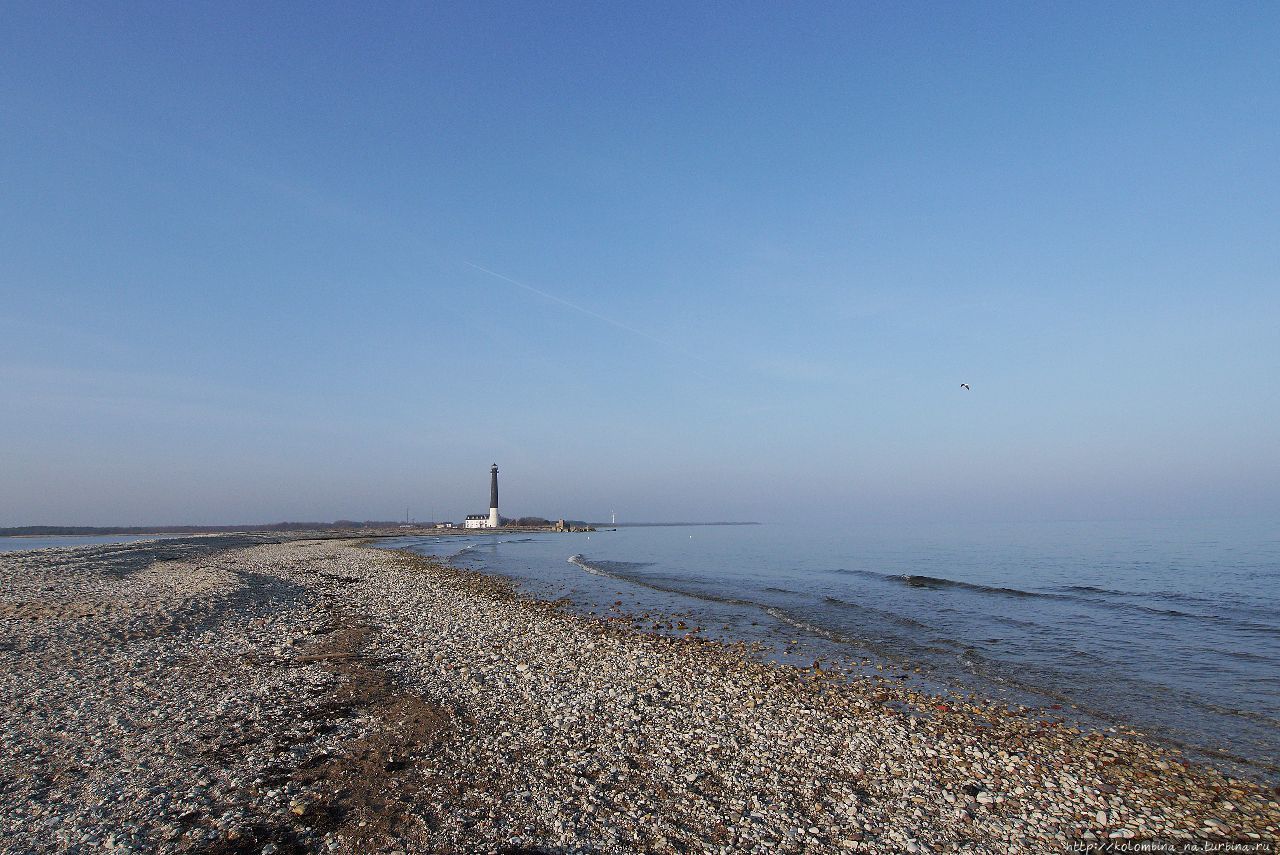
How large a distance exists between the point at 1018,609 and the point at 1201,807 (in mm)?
23012

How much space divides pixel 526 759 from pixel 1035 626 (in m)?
23.9

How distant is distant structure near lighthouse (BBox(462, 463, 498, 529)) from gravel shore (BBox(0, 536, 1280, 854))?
130213mm

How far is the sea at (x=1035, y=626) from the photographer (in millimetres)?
14515

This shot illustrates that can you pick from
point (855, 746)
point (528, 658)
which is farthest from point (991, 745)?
point (528, 658)

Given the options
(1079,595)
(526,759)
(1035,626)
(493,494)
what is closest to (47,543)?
(493,494)

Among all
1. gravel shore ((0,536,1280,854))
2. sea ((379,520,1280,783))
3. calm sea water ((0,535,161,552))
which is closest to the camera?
gravel shore ((0,536,1280,854))

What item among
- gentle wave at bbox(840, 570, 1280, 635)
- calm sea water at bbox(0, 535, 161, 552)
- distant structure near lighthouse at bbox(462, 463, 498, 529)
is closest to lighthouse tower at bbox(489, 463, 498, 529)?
distant structure near lighthouse at bbox(462, 463, 498, 529)

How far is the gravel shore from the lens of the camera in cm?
785

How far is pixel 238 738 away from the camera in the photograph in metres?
10.2

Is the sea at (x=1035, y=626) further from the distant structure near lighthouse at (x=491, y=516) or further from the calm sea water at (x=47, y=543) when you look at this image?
the distant structure near lighthouse at (x=491, y=516)

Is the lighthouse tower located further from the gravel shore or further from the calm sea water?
the gravel shore

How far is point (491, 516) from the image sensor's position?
150m

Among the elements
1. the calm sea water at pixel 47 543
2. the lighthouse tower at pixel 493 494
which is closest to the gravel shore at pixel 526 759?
the calm sea water at pixel 47 543

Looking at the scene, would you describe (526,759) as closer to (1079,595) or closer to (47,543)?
(1079,595)
